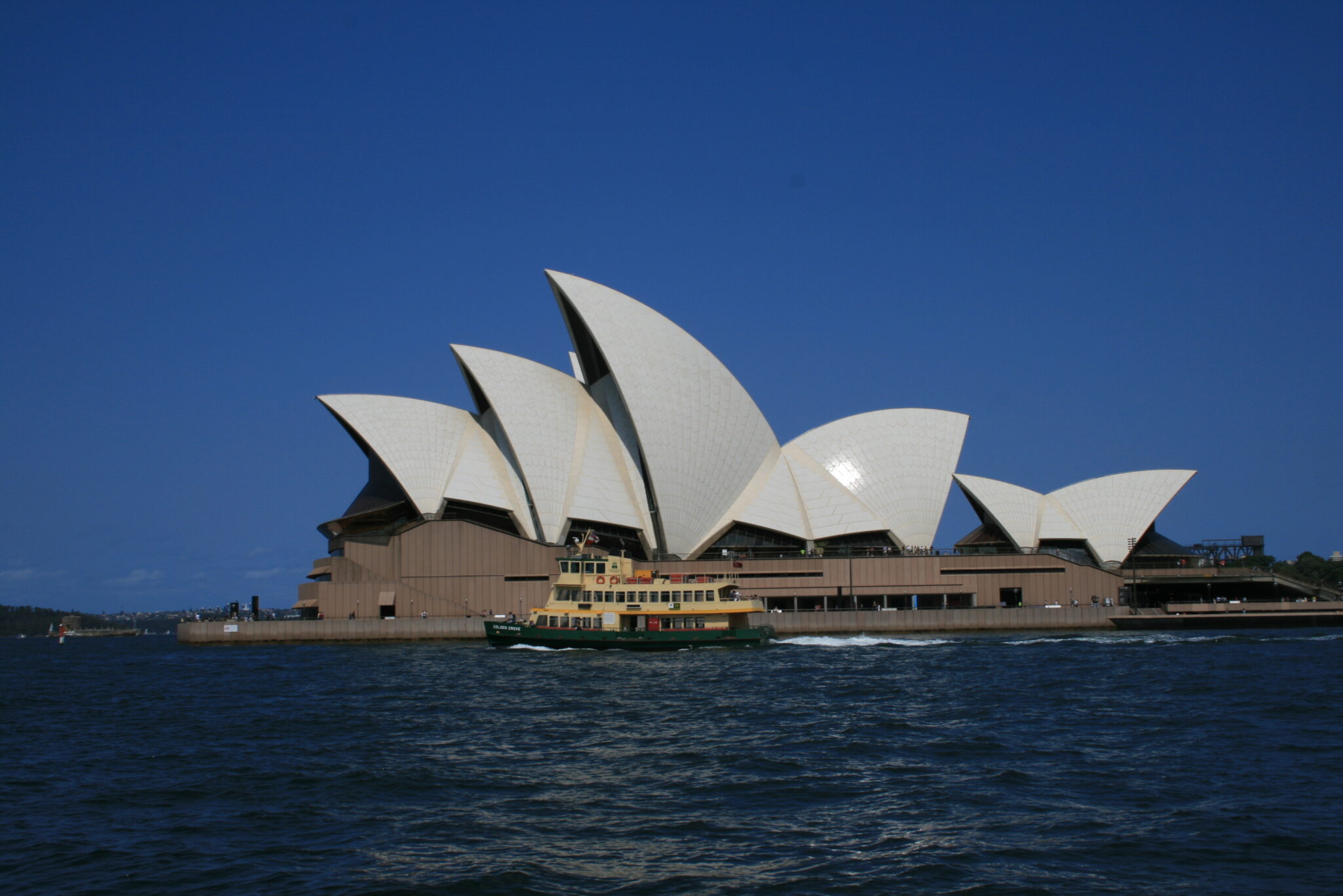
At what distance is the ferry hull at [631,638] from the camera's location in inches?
1686

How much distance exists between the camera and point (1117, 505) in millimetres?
69500

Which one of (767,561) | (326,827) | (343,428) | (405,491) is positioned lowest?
(326,827)

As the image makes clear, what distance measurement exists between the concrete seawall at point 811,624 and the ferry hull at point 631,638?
11.2m

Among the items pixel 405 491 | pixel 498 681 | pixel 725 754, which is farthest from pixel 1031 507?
pixel 725 754

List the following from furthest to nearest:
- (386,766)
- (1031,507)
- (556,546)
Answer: (1031,507) < (556,546) < (386,766)

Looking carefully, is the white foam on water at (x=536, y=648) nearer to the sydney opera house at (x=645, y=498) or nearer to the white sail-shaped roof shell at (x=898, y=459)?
the sydney opera house at (x=645, y=498)

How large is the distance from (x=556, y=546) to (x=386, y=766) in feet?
127

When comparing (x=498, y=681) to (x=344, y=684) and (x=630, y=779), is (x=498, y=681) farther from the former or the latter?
(x=630, y=779)

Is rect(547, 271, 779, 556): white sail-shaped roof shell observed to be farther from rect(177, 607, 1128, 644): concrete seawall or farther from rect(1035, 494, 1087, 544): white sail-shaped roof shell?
rect(1035, 494, 1087, 544): white sail-shaped roof shell

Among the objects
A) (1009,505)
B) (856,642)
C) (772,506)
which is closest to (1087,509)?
(1009,505)

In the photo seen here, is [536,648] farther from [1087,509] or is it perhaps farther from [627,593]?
[1087,509]

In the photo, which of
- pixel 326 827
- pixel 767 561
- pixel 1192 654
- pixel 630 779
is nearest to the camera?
pixel 326 827

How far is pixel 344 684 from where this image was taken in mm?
33969

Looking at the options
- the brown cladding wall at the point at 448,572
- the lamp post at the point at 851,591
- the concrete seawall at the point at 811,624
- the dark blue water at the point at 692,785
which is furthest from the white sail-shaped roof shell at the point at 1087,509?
the dark blue water at the point at 692,785
